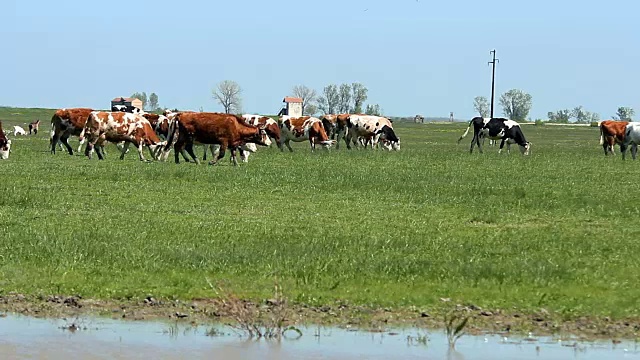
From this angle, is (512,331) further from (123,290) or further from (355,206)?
(355,206)

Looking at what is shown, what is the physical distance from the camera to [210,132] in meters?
35.4

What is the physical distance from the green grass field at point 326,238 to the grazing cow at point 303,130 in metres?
21.3

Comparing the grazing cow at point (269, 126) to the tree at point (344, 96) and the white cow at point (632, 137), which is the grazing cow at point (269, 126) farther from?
the tree at point (344, 96)

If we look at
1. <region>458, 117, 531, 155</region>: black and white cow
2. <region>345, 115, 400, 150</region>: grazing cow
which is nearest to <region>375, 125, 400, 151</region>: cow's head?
<region>345, 115, 400, 150</region>: grazing cow

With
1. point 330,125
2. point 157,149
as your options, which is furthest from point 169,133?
point 330,125

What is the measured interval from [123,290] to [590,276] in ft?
16.5

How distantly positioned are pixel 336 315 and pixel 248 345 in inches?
51.6

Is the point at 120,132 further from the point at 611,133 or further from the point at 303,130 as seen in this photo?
the point at 611,133

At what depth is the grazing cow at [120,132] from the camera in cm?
3631

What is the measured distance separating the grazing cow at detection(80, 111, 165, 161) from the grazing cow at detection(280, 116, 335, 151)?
43.2 ft

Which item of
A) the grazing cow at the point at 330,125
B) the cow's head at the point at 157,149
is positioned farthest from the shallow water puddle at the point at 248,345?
the grazing cow at the point at 330,125

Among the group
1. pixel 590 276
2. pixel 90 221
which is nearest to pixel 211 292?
pixel 590 276

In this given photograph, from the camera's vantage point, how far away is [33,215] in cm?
1783

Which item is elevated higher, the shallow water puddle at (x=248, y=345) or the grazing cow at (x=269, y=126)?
the grazing cow at (x=269, y=126)
